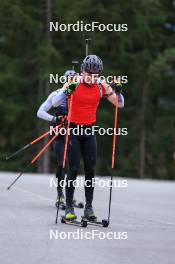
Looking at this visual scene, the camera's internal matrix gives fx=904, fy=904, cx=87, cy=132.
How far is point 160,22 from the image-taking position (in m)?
41.3

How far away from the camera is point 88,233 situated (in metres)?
10.2

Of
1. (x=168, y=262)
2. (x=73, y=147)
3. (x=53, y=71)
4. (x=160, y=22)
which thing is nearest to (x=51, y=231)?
(x=73, y=147)

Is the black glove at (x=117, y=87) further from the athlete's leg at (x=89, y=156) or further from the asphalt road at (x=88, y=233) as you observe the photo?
the asphalt road at (x=88, y=233)

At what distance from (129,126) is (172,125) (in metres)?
2.40

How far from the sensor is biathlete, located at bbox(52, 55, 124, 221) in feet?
35.8

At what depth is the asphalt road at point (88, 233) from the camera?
28.0 ft

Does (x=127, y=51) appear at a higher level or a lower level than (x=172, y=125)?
higher

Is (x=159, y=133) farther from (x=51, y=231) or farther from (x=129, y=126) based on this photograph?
(x=51, y=231)
